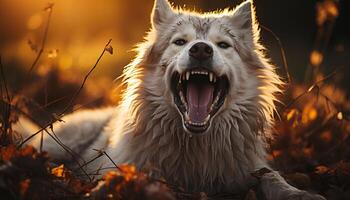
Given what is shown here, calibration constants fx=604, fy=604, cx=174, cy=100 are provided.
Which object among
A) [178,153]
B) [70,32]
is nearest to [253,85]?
[178,153]

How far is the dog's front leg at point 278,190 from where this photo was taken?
4.58 meters

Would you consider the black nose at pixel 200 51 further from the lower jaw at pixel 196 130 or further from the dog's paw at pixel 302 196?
the dog's paw at pixel 302 196

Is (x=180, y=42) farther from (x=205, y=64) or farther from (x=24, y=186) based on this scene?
(x=24, y=186)

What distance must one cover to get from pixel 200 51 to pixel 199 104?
1.78 feet

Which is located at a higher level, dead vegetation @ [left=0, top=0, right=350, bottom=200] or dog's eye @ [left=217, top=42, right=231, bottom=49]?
dog's eye @ [left=217, top=42, right=231, bottom=49]

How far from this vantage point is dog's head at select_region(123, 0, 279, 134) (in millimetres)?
5246

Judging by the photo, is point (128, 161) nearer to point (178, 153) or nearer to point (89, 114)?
point (178, 153)

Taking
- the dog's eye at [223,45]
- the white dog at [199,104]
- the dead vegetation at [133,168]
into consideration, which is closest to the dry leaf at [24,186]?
the dead vegetation at [133,168]

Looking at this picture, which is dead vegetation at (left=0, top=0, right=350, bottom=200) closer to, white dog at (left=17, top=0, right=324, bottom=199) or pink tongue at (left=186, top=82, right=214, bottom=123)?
white dog at (left=17, top=0, right=324, bottom=199)

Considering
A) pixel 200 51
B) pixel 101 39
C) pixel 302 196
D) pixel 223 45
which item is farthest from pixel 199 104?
pixel 101 39

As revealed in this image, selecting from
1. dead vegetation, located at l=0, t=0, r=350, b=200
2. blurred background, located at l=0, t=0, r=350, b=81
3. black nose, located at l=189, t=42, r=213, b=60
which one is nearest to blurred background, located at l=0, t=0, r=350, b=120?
blurred background, located at l=0, t=0, r=350, b=81

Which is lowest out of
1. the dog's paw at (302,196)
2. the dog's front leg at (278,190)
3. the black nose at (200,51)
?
the dog's paw at (302,196)

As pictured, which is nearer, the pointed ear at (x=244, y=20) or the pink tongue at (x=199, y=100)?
the pink tongue at (x=199, y=100)

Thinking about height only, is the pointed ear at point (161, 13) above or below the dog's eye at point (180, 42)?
above
